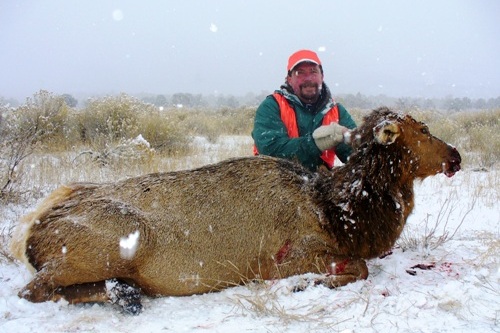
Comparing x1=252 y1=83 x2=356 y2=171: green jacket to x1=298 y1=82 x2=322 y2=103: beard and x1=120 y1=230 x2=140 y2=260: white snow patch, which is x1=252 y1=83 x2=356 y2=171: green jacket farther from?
x1=120 y1=230 x2=140 y2=260: white snow patch

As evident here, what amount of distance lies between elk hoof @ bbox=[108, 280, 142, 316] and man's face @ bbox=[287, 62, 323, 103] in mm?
3835

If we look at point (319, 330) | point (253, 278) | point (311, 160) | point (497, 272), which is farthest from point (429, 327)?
point (311, 160)

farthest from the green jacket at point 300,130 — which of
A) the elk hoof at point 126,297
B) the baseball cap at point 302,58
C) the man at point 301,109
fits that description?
the elk hoof at point 126,297

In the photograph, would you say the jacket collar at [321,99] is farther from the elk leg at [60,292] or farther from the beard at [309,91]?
the elk leg at [60,292]

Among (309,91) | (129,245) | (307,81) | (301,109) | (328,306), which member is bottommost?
(328,306)

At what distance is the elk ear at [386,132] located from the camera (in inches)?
164

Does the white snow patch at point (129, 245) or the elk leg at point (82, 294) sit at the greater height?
the white snow patch at point (129, 245)

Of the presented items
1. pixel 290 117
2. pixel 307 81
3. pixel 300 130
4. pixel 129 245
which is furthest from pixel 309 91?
pixel 129 245

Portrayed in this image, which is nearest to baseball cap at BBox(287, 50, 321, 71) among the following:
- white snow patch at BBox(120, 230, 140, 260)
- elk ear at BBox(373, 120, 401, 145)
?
elk ear at BBox(373, 120, 401, 145)

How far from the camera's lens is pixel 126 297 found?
3.75m

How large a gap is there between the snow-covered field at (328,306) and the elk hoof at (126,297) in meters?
0.07

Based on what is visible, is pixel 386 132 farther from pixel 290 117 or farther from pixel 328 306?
pixel 290 117

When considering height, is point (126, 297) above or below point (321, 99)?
below

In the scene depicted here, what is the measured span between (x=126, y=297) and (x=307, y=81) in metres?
3.98
